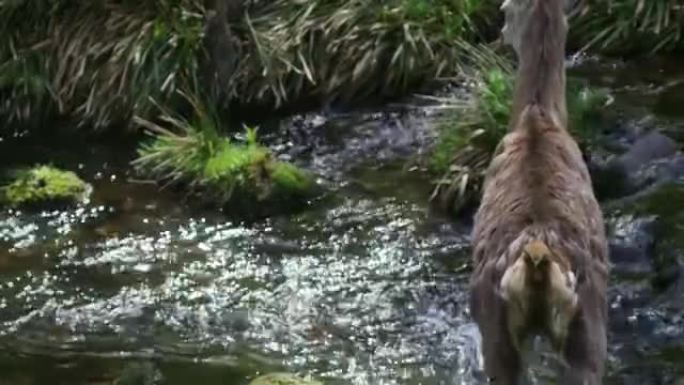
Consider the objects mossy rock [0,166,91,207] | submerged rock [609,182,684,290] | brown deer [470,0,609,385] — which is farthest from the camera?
mossy rock [0,166,91,207]

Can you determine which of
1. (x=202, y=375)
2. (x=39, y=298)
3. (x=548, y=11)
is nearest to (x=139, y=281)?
(x=39, y=298)

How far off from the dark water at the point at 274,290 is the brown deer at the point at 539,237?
1.12m

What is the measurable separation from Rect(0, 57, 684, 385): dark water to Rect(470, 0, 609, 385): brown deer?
44.0 inches

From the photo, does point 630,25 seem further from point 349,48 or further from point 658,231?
point 658,231

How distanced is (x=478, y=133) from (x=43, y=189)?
2886 mm

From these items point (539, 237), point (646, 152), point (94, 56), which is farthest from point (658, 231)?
point (94, 56)

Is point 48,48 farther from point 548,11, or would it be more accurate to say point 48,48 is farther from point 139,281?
point 548,11

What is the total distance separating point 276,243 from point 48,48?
358 centimetres

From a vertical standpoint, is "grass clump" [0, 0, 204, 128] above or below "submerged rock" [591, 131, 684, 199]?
above

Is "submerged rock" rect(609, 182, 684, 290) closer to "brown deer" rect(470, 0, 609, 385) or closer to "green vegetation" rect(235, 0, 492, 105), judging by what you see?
"brown deer" rect(470, 0, 609, 385)

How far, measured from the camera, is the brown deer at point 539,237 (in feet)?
15.4

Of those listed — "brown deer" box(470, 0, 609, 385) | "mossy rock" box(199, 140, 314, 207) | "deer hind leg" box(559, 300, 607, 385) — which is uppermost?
"mossy rock" box(199, 140, 314, 207)

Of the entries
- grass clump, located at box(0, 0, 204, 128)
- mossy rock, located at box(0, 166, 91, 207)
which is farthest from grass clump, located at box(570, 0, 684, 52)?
mossy rock, located at box(0, 166, 91, 207)

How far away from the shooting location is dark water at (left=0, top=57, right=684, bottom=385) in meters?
6.70
